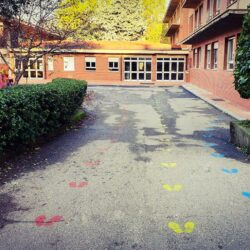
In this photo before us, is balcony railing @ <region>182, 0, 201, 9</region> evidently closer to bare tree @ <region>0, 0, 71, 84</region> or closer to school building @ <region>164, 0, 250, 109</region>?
school building @ <region>164, 0, 250, 109</region>

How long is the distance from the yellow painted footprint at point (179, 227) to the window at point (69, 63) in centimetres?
3328

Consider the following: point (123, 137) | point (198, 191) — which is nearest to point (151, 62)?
point (123, 137)

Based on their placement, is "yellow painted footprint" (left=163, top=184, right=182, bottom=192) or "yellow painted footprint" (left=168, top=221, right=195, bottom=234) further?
"yellow painted footprint" (left=163, top=184, right=182, bottom=192)

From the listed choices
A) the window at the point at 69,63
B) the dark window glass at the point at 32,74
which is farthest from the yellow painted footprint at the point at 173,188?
the dark window glass at the point at 32,74

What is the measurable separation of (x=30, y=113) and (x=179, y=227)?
4190 millimetres

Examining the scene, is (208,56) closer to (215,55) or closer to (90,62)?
(215,55)

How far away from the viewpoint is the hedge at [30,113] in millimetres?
6113

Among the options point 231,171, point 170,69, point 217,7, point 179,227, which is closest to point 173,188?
point 179,227

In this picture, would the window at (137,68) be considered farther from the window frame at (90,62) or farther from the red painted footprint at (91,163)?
the red painted footprint at (91,163)

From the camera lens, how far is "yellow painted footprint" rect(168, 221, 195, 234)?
382 centimetres

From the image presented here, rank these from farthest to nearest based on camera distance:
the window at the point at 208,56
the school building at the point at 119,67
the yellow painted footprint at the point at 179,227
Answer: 1. the school building at the point at 119,67
2. the window at the point at 208,56
3. the yellow painted footprint at the point at 179,227

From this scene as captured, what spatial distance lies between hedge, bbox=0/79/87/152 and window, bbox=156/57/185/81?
89.5 feet

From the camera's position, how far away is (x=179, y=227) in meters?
3.93

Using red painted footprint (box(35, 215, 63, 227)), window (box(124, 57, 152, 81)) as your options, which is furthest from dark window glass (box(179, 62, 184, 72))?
red painted footprint (box(35, 215, 63, 227))
